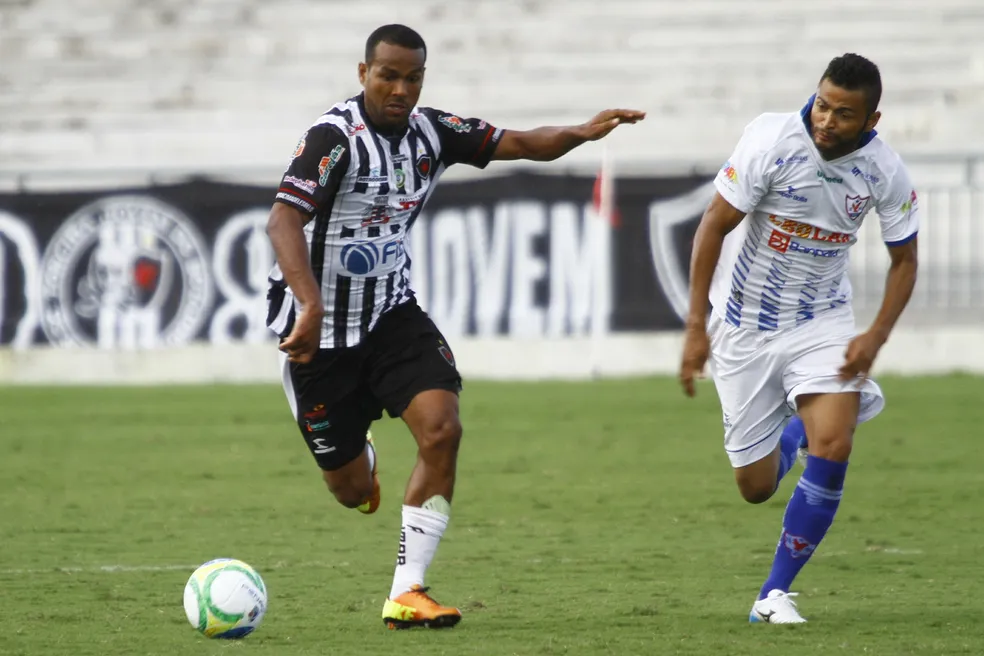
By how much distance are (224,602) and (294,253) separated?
4.04 feet

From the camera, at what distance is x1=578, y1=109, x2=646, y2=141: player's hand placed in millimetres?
6535

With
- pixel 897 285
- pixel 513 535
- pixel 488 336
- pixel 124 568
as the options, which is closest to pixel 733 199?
pixel 897 285

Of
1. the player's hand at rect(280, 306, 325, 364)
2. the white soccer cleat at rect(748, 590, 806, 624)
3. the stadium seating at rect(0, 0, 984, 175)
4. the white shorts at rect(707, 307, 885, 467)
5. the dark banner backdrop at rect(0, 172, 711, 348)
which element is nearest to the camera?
the player's hand at rect(280, 306, 325, 364)

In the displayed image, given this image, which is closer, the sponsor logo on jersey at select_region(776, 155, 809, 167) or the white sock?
the white sock

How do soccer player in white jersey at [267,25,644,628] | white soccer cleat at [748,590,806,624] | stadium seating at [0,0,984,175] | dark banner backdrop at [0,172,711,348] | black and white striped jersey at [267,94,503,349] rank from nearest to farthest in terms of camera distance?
white soccer cleat at [748,590,806,624]
soccer player in white jersey at [267,25,644,628]
black and white striped jersey at [267,94,503,349]
dark banner backdrop at [0,172,711,348]
stadium seating at [0,0,984,175]

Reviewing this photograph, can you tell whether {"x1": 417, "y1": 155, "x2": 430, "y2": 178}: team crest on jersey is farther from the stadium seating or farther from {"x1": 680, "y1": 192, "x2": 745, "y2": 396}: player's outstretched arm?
the stadium seating

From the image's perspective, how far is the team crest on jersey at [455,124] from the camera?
6516 millimetres

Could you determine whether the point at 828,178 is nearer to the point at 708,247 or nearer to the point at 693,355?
the point at 708,247

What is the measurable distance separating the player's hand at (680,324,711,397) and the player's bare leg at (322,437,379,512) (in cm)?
171

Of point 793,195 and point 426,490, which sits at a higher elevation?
point 793,195

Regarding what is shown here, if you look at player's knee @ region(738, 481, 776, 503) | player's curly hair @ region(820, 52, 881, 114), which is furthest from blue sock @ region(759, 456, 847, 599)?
player's curly hair @ region(820, 52, 881, 114)

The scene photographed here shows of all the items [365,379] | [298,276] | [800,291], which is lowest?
[365,379]

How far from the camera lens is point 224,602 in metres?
5.59

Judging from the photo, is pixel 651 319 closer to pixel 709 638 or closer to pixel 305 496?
pixel 305 496
